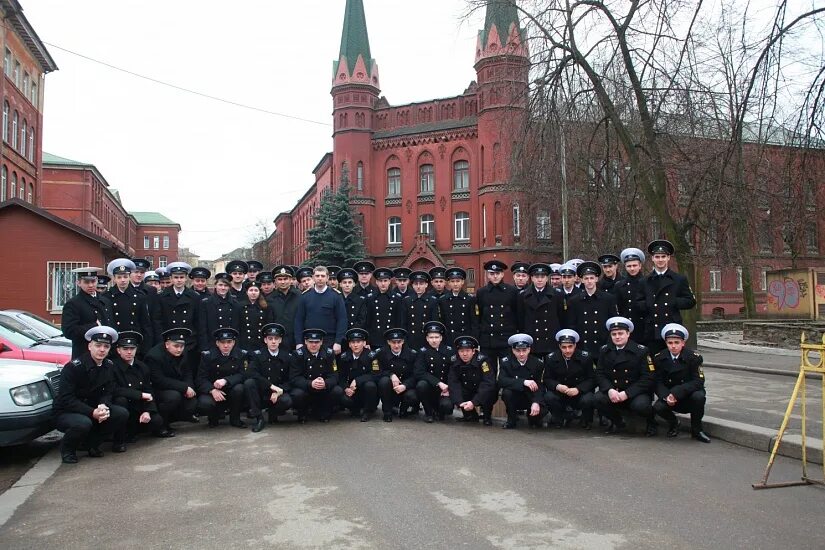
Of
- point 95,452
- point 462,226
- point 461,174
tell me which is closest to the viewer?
point 95,452

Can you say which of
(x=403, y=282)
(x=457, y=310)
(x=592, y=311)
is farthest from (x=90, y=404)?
(x=592, y=311)

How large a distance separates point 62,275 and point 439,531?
2274 cm

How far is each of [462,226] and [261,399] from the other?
4237cm

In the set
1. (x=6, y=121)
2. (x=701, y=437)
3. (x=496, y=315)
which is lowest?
(x=701, y=437)

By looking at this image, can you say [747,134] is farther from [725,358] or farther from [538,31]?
[725,358]

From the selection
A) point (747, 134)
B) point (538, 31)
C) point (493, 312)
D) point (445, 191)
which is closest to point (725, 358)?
point (747, 134)

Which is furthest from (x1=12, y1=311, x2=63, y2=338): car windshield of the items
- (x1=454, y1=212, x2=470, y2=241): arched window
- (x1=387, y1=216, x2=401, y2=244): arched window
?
(x1=387, y1=216, x2=401, y2=244): arched window

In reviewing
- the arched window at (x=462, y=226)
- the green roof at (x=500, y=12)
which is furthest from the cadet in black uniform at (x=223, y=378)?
the arched window at (x=462, y=226)

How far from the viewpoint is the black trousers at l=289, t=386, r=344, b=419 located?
9117 mm

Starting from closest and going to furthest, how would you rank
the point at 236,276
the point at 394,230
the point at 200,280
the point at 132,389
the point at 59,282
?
the point at 132,389, the point at 200,280, the point at 236,276, the point at 59,282, the point at 394,230

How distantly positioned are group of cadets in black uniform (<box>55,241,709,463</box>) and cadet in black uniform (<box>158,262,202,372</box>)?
2 cm

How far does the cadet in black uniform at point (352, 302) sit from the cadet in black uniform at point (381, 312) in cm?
10

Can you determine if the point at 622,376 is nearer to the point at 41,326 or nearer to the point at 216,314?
the point at 216,314

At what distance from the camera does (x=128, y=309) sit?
9.26 meters
